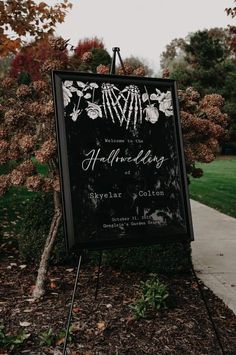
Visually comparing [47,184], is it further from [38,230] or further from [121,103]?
[38,230]

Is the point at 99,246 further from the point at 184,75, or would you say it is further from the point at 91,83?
the point at 184,75

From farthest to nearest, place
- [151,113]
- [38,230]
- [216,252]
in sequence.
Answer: [216,252] → [38,230] → [151,113]

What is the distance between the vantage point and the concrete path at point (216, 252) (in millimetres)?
5128

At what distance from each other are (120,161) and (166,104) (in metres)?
0.63

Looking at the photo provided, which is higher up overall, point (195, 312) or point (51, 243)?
point (51, 243)

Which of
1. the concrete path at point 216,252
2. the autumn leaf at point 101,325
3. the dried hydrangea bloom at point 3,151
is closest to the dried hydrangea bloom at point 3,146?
the dried hydrangea bloom at point 3,151

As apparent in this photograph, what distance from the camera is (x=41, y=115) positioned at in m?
4.27

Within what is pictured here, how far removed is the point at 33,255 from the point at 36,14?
6275 millimetres

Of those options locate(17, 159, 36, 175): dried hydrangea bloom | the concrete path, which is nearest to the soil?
the concrete path

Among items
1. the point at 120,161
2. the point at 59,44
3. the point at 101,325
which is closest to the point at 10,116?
the point at 59,44

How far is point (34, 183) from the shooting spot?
13.5ft

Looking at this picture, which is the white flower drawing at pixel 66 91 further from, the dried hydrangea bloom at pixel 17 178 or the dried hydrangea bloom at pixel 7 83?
the dried hydrangea bloom at pixel 7 83

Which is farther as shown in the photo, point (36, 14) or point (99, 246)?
point (36, 14)

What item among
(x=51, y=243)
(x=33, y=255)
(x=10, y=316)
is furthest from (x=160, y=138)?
(x=33, y=255)
